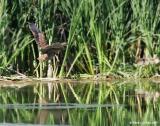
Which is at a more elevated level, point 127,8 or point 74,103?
point 127,8

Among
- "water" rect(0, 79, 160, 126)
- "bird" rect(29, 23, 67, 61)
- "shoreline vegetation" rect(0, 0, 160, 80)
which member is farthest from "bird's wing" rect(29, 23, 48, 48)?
"water" rect(0, 79, 160, 126)

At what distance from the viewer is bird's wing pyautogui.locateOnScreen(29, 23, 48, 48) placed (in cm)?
873

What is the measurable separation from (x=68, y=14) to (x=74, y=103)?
2367 mm

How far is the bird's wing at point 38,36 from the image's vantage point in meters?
8.73

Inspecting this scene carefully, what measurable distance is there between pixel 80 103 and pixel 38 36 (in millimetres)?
2140

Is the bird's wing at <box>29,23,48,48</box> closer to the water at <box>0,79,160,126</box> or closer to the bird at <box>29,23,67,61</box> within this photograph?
the bird at <box>29,23,67,61</box>

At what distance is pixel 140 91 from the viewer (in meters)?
7.56

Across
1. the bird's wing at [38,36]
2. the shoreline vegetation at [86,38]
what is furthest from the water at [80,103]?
the bird's wing at [38,36]

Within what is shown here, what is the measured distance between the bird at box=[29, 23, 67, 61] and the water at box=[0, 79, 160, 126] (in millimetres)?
454

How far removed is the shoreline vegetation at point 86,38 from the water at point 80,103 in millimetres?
358

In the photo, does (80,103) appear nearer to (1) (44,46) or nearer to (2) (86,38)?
(1) (44,46)

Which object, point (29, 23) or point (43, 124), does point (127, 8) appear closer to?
point (29, 23)

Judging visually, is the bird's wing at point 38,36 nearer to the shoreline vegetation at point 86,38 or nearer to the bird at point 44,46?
the bird at point 44,46

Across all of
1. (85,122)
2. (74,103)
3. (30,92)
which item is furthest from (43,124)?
(30,92)
